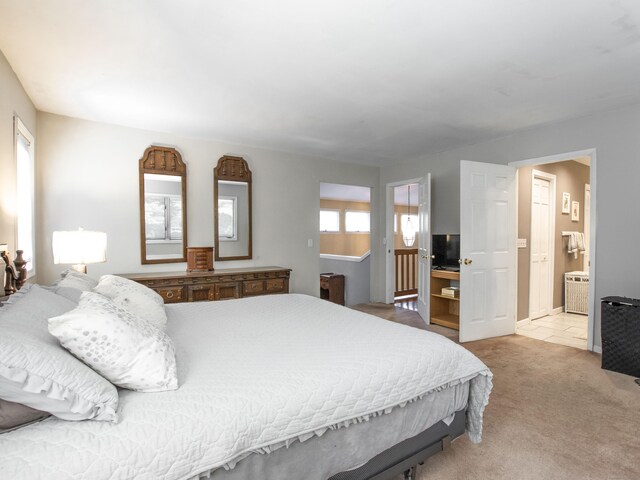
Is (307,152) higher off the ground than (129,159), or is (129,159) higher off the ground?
(307,152)

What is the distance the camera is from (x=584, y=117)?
12.1 ft

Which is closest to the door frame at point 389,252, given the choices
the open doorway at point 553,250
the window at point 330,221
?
the open doorway at point 553,250

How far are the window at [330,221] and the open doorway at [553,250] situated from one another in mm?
5786

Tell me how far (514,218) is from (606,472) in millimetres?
3156

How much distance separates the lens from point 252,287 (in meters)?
4.30

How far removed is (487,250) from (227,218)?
3300mm

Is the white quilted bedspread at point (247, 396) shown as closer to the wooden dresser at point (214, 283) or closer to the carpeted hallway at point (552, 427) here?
the carpeted hallway at point (552, 427)

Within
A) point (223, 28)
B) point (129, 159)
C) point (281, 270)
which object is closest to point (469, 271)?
Answer: point (281, 270)

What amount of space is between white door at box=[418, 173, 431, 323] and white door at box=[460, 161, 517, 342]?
76cm

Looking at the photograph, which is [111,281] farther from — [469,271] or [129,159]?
[469,271]

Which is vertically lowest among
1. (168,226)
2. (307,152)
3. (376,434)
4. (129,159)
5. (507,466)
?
(507,466)

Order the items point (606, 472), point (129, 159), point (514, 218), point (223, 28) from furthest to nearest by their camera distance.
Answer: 1. point (514, 218)
2. point (129, 159)
3. point (223, 28)
4. point (606, 472)

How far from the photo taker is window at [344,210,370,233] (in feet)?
34.6

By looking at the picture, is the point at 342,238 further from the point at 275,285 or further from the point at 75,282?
the point at 75,282
